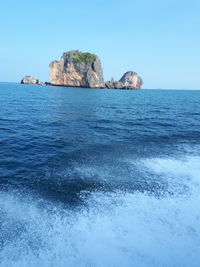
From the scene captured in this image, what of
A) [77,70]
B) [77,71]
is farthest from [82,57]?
[77,71]

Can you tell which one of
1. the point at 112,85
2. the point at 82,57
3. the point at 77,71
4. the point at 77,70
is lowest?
the point at 112,85

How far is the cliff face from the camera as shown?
150 metres

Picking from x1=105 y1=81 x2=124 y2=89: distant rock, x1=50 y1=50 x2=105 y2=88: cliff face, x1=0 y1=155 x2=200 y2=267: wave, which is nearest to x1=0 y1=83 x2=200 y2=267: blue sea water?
x1=0 y1=155 x2=200 y2=267: wave

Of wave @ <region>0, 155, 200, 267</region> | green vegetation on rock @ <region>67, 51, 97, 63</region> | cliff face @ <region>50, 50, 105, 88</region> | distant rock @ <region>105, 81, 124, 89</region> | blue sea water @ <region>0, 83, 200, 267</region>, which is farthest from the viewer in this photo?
distant rock @ <region>105, 81, 124, 89</region>

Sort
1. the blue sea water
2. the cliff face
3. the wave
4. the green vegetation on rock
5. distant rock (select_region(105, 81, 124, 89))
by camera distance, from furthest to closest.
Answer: distant rock (select_region(105, 81, 124, 89)), the green vegetation on rock, the cliff face, the blue sea water, the wave

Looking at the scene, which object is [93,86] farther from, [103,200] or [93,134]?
[103,200]

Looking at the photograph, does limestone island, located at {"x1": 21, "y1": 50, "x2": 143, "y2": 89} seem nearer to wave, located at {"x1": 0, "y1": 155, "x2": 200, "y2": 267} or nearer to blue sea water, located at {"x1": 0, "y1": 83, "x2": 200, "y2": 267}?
blue sea water, located at {"x1": 0, "y1": 83, "x2": 200, "y2": 267}

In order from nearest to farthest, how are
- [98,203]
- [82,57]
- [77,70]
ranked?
[98,203] < [77,70] < [82,57]

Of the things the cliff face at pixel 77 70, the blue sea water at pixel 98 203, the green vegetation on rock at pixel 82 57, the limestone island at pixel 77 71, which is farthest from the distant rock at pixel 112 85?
the blue sea water at pixel 98 203

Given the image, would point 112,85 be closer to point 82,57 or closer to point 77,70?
point 82,57

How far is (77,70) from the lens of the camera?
151 m

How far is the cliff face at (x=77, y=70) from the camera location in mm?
150125

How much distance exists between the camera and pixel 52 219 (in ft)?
28.9

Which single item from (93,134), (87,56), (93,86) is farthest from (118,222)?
(87,56)
